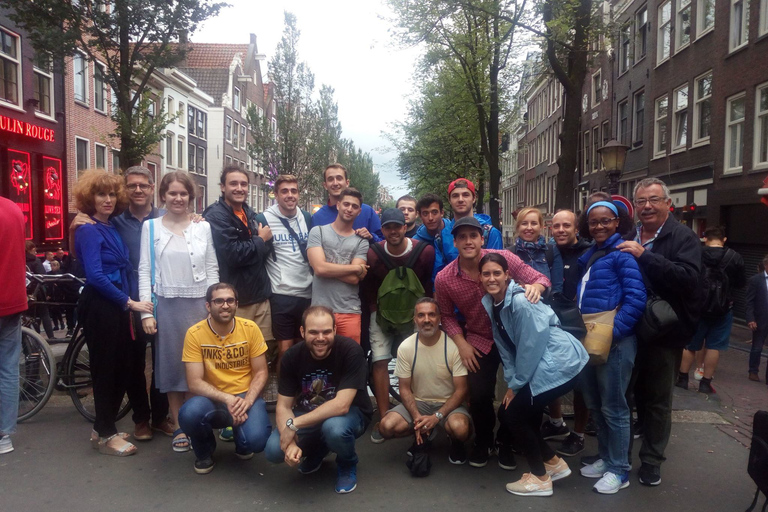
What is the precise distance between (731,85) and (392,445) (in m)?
15.2

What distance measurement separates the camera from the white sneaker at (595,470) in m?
3.91

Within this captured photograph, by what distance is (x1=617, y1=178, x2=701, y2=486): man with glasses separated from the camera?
3590 millimetres

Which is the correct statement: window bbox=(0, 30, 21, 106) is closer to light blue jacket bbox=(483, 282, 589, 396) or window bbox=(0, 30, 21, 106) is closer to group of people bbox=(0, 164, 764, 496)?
group of people bbox=(0, 164, 764, 496)

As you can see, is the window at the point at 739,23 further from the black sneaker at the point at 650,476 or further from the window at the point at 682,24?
the black sneaker at the point at 650,476

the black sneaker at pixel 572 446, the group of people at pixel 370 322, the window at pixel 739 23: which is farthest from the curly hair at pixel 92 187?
the window at pixel 739 23

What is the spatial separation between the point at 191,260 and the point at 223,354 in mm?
776

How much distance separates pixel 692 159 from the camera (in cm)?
1750

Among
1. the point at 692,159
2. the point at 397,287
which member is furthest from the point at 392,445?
the point at 692,159

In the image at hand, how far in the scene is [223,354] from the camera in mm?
4066

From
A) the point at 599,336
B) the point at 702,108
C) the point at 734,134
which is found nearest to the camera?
the point at 599,336

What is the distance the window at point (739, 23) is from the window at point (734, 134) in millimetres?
1445

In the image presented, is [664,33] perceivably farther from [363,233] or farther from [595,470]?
[595,470]

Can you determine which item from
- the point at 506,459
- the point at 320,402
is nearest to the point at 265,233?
the point at 320,402

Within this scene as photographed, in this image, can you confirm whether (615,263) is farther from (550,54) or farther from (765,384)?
(550,54)
